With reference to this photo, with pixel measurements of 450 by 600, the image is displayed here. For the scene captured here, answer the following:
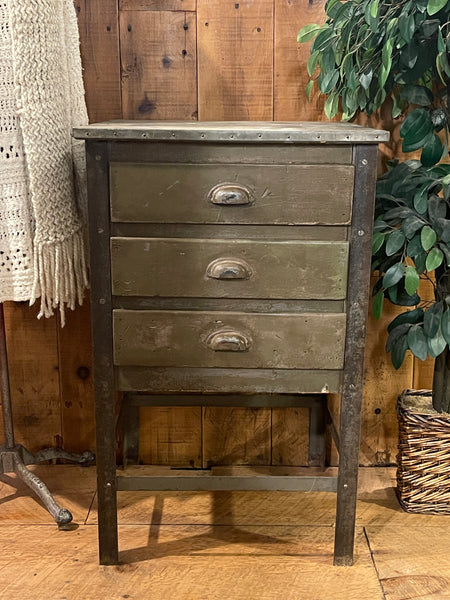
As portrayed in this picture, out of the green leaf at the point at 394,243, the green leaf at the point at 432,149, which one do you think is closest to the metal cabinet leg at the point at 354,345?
the green leaf at the point at 394,243

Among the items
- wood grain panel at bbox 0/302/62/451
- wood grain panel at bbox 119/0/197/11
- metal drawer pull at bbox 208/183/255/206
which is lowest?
wood grain panel at bbox 0/302/62/451

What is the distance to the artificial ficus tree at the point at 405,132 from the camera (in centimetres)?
143

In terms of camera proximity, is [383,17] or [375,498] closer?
[383,17]

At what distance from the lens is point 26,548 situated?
155cm

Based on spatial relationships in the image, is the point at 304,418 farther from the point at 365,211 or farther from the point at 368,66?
the point at 368,66

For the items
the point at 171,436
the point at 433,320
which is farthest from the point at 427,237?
the point at 171,436

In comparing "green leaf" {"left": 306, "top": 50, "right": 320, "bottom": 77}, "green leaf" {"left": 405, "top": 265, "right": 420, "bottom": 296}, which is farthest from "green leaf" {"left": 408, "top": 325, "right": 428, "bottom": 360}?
"green leaf" {"left": 306, "top": 50, "right": 320, "bottom": 77}

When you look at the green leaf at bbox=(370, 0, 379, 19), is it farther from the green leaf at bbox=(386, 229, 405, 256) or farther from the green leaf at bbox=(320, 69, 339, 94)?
the green leaf at bbox=(386, 229, 405, 256)

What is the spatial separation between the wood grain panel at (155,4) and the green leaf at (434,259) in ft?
2.74

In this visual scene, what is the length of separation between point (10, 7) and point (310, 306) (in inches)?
31.8

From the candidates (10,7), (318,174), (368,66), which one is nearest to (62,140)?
(10,7)

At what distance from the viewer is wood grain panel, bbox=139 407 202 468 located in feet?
6.18

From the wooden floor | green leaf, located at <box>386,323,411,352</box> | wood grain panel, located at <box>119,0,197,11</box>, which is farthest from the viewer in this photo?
wood grain panel, located at <box>119,0,197,11</box>

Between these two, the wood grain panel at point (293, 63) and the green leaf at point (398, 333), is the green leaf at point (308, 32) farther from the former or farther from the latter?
the green leaf at point (398, 333)
